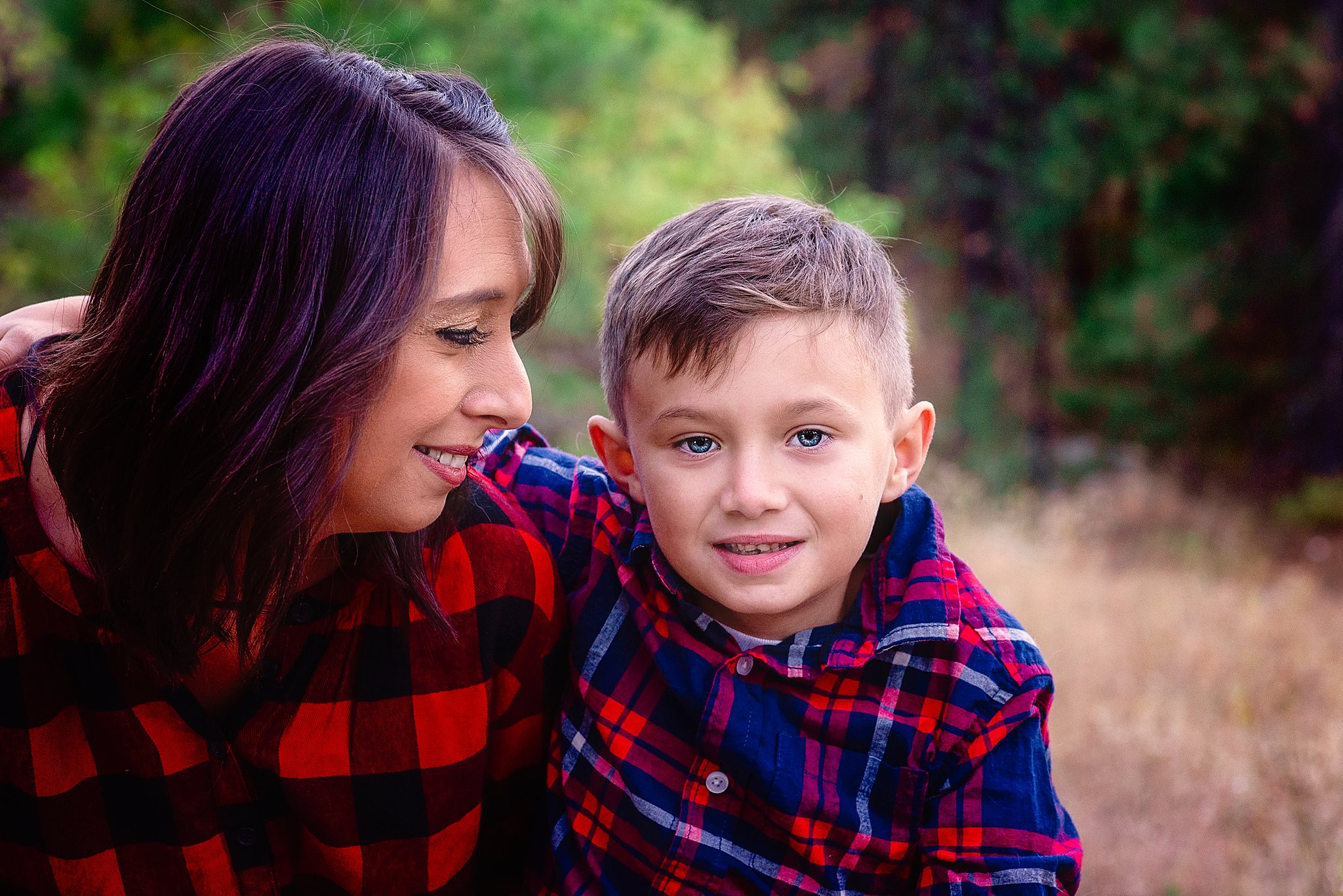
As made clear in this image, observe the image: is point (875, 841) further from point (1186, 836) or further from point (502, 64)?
point (502, 64)

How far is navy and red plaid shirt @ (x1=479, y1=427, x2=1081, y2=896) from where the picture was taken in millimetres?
1364

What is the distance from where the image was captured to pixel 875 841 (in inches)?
55.0

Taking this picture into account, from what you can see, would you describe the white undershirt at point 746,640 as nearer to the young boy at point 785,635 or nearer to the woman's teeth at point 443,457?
the young boy at point 785,635

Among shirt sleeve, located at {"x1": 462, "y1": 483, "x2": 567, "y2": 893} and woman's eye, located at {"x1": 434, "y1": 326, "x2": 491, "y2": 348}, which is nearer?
woman's eye, located at {"x1": 434, "y1": 326, "x2": 491, "y2": 348}

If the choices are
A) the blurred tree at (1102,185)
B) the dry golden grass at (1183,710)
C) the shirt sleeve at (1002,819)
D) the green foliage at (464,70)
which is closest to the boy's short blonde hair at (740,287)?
the shirt sleeve at (1002,819)

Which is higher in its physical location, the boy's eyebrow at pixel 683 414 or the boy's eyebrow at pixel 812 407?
the boy's eyebrow at pixel 812 407

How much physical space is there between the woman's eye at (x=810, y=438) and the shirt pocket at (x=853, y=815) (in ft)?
1.45

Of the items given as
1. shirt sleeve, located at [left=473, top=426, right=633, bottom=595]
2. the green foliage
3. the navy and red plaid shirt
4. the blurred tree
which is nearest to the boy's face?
the navy and red plaid shirt

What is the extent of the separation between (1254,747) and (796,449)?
287cm

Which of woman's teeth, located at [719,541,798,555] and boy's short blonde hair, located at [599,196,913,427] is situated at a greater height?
boy's short blonde hair, located at [599,196,913,427]

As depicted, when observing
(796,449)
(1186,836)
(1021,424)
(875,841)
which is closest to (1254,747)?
(1186,836)

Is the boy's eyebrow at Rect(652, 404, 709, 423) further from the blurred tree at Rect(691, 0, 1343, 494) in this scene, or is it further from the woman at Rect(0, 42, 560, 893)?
the blurred tree at Rect(691, 0, 1343, 494)

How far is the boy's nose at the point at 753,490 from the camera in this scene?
1.34m

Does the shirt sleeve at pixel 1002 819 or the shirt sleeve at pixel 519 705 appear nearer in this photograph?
the shirt sleeve at pixel 1002 819
